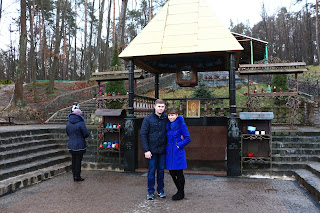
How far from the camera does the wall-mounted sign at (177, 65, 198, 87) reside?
8.14 m

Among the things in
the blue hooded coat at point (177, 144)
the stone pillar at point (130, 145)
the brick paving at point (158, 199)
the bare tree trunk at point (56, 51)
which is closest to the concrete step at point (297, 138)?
the brick paving at point (158, 199)

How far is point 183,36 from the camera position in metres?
6.89

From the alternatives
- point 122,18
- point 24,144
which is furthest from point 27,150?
point 122,18

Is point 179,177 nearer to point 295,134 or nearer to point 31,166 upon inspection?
point 31,166

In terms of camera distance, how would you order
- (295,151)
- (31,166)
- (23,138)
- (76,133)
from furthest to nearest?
(23,138) < (295,151) < (31,166) < (76,133)

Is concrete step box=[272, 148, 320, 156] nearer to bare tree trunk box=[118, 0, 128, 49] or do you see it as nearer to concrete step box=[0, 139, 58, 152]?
concrete step box=[0, 139, 58, 152]

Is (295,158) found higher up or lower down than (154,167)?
lower down

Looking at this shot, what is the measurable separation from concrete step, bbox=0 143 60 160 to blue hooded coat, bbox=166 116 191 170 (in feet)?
14.9

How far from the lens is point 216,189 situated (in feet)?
17.4

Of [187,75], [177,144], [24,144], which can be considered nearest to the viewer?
[177,144]

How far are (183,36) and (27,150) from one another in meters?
5.49

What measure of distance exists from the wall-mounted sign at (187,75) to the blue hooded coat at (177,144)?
3.86 metres

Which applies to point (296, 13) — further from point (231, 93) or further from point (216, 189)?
point (216, 189)

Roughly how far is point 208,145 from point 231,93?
6.18 feet
